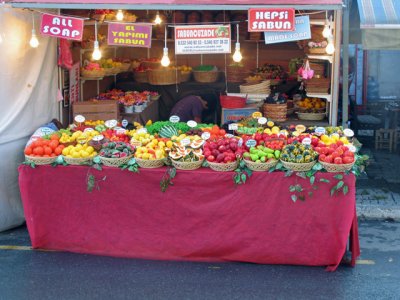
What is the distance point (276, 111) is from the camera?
916cm

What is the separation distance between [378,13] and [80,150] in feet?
15.5

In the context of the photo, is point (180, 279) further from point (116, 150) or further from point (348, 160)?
point (348, 160)

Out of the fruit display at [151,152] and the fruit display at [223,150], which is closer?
the fruit display at [223,150]

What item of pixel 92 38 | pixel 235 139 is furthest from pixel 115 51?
pixel 235 139

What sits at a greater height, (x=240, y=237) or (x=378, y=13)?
(x=378, y=13)

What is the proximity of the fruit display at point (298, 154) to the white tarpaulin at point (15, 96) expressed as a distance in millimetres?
3362

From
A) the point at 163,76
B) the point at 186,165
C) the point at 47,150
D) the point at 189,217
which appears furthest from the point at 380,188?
the point at 47,150

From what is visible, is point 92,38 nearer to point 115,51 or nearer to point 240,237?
point 115,51

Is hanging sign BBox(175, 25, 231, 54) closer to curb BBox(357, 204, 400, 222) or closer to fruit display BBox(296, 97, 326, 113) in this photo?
fruit display BBox(296, 97, 326, 113)

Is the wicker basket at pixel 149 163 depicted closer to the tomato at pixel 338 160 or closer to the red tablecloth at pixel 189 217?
the red tablecloth at pixel 189 217

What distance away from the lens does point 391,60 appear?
14250mm

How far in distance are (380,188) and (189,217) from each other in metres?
4.18

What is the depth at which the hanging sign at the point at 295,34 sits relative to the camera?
7.11 meters

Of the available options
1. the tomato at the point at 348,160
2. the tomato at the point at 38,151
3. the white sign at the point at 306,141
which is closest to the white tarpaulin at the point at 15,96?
the tomato at the point at 38,151
